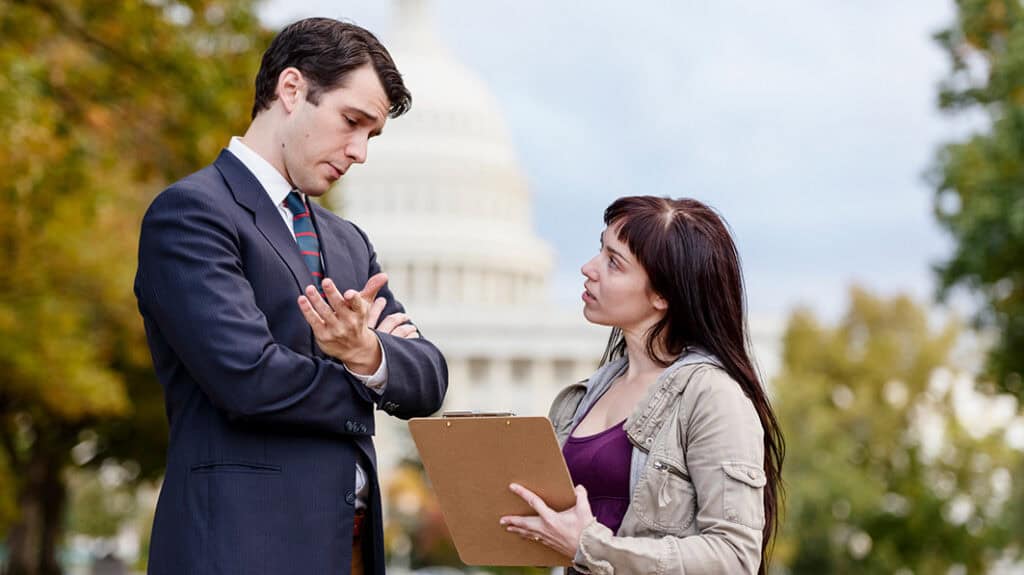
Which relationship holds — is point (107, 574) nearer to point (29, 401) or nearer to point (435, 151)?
point (29, 401)

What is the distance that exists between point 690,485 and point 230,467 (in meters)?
1.16

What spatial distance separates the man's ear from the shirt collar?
163 millimetres

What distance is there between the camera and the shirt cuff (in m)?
3.69

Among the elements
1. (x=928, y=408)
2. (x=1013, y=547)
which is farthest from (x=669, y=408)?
(x=928, y=408)

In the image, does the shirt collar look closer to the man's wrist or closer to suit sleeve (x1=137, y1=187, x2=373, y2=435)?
suit sleeve (x1=137, y1=187, x2=373, y2=435)

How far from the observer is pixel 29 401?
82.4ft

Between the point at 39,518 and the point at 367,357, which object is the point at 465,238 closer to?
the point at 39,518

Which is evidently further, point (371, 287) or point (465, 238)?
point (465, 238)

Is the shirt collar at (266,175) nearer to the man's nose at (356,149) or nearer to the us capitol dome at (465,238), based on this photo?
the man's nose at (356,149)

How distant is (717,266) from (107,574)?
96.5 feet

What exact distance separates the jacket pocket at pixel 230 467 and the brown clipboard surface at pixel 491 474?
1.26 ft

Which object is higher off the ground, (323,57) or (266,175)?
(323,57)

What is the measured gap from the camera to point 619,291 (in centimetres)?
402

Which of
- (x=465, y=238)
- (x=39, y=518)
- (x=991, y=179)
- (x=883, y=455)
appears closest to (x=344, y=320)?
(x=991, y=179)
